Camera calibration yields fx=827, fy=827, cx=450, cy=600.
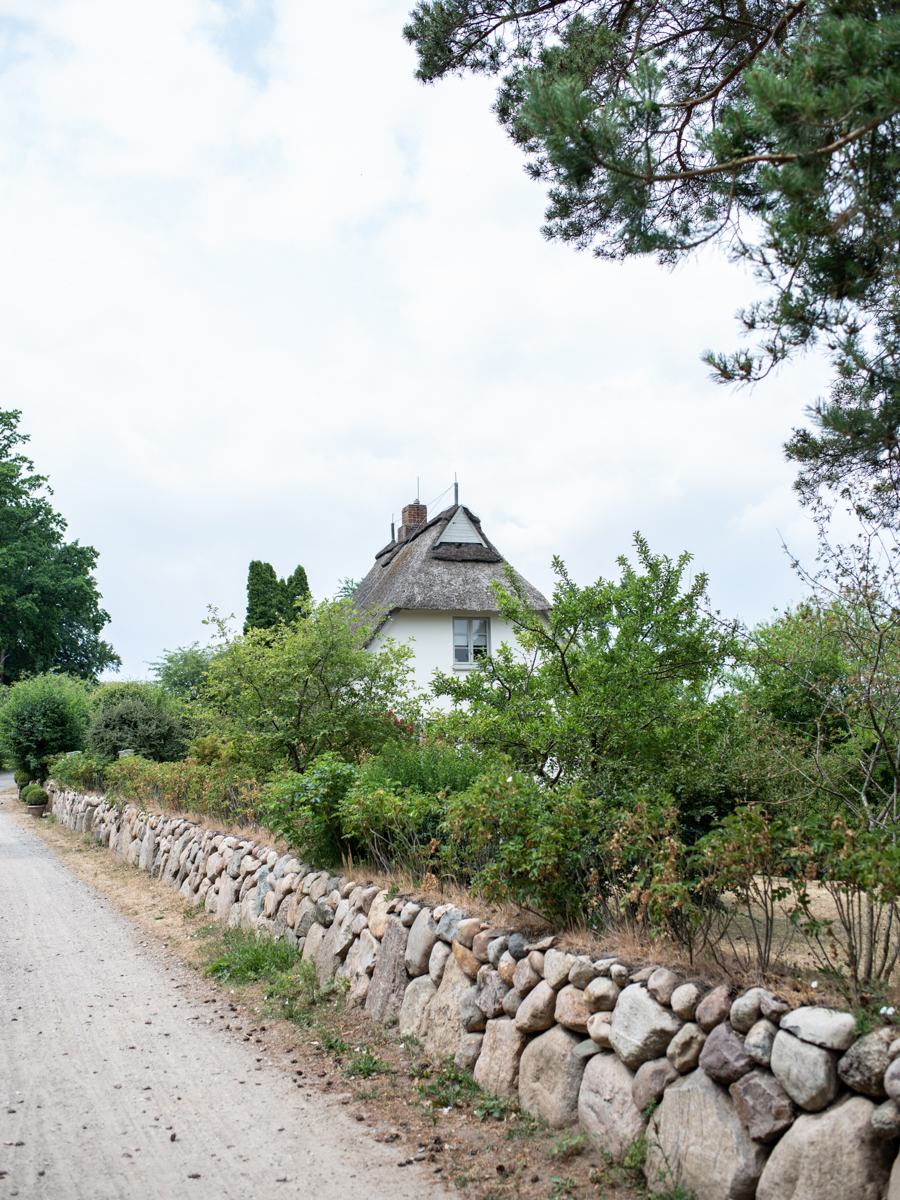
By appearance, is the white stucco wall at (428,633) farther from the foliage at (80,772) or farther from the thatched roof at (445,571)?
the foliage at (80,772)

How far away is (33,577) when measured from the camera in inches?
1404

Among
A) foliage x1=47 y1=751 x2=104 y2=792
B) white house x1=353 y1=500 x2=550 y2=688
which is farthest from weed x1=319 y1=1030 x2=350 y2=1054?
white house x1=353 y1=500 x2=550 y2=688

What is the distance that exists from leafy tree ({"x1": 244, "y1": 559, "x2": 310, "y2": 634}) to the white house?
4161mm

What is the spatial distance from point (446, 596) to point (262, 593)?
27.0ft

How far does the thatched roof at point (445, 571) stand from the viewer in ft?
72.0

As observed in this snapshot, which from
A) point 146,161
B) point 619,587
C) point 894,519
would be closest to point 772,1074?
point 894,519

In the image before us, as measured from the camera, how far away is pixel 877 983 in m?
2.99

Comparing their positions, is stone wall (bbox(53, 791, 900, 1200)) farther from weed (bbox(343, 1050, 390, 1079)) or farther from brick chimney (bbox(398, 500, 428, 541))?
brick chimney (bbox(398, 500, 428, 541))

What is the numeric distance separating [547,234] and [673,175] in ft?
5.94

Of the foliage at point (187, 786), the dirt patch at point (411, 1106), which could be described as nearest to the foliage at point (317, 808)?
the dirt patch at point (411, 1106)

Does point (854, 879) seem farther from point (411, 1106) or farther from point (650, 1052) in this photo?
point (411, 1106)

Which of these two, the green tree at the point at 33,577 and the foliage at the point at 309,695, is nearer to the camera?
the foliage at the point at 309,695

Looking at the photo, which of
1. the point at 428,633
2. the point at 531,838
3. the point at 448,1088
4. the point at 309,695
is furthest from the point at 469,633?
the point at 448,1088

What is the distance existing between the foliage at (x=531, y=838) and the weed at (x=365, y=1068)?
3.65 ft
